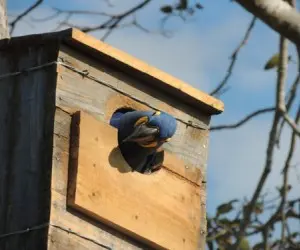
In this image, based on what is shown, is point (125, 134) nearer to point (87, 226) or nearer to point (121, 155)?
point (121, 155)

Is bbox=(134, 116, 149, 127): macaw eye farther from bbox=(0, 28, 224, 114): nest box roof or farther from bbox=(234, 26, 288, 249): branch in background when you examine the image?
bbox=(234, 26, 288, 249): branch in background

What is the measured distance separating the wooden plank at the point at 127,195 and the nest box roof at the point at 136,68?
21cm

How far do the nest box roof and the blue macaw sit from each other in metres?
0.13

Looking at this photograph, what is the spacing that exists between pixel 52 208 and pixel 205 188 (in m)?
0.74

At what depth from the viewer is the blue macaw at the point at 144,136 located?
3.39 meters

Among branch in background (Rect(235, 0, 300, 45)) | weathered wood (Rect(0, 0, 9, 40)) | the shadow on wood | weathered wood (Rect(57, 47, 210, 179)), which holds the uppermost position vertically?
weathered wood (Rect(0, 0, 9, 40))

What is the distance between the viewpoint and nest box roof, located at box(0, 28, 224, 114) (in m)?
3.36

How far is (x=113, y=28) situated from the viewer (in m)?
4.42

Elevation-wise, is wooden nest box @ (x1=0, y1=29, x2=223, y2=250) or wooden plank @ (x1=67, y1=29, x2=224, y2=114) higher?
wooden plank @ (x1=67, y1=29, x2=224, y2=114)

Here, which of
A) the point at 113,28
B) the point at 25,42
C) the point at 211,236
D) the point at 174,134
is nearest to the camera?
the point at 25,42

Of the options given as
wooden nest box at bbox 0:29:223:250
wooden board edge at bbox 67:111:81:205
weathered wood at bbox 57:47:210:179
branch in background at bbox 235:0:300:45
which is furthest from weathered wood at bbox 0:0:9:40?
branch in background at bbox 235:0:300:45

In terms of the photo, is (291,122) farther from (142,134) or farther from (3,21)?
(3,21)

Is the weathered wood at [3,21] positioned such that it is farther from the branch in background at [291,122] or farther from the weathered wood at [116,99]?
the branch in background at [291,122]

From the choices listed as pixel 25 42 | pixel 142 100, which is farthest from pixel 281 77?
pixel 25 42
